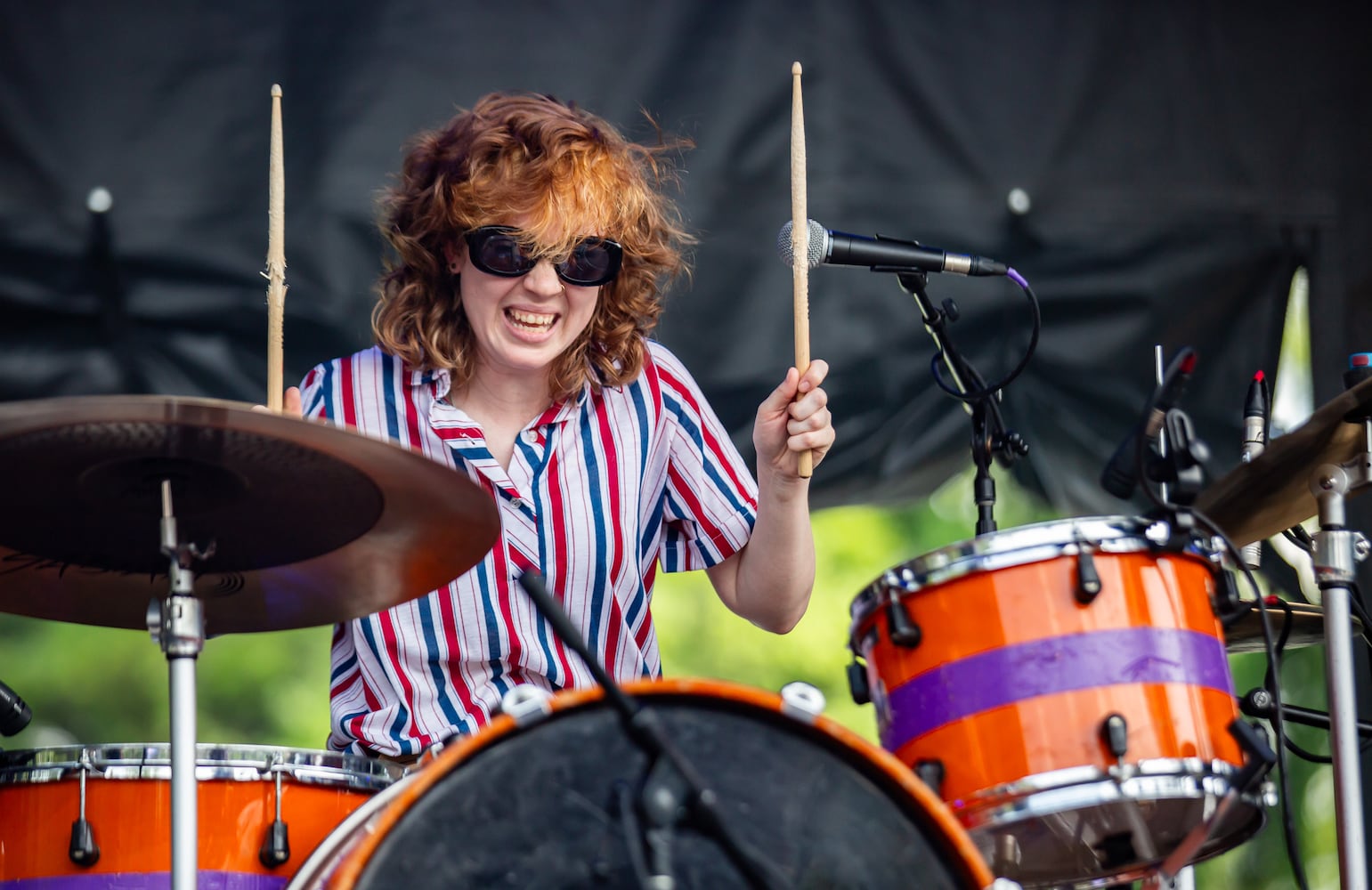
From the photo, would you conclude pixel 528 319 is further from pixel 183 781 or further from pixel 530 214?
pixel 183 781

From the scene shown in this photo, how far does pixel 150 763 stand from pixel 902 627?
2.80ft

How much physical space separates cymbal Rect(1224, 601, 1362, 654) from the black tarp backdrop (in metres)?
0.35

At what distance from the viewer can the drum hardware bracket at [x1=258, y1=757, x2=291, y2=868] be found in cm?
172

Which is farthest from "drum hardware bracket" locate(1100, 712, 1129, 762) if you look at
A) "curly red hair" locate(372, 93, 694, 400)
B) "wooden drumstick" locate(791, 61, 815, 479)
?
"curly red hair" locate(372, 93, 694, 400)

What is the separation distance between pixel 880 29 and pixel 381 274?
40.0 inches

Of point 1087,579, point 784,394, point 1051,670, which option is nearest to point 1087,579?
point 1087,579

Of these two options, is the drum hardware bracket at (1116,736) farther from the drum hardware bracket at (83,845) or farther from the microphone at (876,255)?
the drum hardware bracket at (83,845)

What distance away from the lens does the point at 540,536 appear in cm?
219

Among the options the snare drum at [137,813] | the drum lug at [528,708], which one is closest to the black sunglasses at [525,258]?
the snare drum at [137,813]

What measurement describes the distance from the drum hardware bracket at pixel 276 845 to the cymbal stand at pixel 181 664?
7.9 inches

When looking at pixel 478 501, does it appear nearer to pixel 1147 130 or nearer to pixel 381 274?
pixel 381 274

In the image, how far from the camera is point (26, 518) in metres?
1.65

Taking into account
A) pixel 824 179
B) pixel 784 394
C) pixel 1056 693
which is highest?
pixel 824 179

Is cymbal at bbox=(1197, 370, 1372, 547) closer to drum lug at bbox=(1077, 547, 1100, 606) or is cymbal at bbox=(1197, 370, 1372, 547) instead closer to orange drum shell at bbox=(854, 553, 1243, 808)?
orange drum shell at bbox=(854, 553, 1243, 808)
